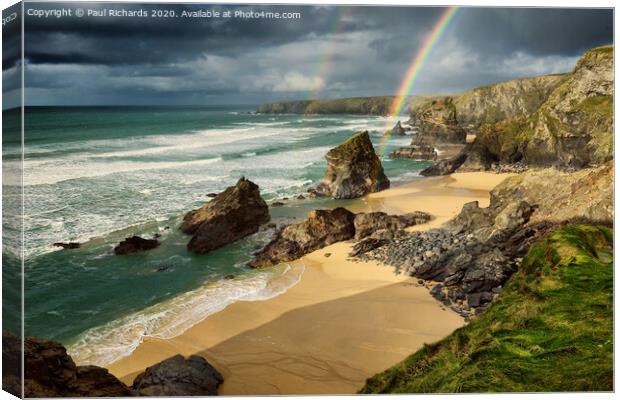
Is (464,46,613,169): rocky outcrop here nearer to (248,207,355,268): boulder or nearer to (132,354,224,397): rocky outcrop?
(248,207,355,268): boulder

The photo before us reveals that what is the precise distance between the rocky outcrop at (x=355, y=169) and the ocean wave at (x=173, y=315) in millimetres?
2490

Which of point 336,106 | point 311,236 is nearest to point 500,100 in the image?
point 336,106

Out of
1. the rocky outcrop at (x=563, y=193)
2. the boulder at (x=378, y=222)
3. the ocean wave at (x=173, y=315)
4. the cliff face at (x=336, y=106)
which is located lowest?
the ocean wave at (x=173, y=315)

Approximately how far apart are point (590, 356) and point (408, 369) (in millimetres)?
2345

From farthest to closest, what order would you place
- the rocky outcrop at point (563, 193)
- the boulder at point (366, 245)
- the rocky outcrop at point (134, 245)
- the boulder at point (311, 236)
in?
1. the boulder at point (311, 236)
2. the boulder at point (366, 245)
3. the rocky outcrop at point (134, 245)
4. the rocky outcrop at point (563, 193)

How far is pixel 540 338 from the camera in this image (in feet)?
23.4

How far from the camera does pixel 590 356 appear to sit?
7164 millimetres

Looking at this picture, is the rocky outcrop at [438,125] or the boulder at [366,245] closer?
the boulder at [366,245]

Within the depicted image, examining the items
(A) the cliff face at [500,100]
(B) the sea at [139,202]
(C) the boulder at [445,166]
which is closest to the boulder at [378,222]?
(B) the sea at [139,202]

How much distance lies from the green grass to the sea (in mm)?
3507

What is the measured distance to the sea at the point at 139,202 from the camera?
818 centimetres

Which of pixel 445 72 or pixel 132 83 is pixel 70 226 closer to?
pixel 132 83

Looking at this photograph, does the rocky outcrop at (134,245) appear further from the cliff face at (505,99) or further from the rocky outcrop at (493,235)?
the cliff face at (505,99)

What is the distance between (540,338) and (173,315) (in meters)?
5.77
